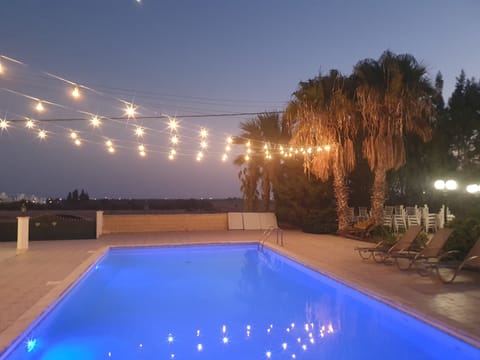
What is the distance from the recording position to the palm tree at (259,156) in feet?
66.0

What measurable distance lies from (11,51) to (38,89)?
104 cm

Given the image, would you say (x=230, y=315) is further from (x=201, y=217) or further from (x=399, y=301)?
(x=201, y=217)

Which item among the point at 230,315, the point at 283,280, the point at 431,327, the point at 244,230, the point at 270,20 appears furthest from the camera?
the point at 244,230

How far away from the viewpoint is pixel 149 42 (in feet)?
46.0

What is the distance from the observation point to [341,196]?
15844 mm

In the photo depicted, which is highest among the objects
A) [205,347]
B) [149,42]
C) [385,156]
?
[149,42]

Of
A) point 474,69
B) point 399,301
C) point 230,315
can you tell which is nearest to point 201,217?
point 230,315

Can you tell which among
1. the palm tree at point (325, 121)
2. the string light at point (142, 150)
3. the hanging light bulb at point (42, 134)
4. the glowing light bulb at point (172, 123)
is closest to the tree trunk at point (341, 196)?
the palm tree at point (325, 121)

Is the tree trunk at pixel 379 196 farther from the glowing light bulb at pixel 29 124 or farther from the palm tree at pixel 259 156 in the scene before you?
the glowing light bulb at pixel 29 124

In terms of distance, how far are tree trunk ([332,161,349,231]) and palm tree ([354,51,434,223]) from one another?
5.26 feet

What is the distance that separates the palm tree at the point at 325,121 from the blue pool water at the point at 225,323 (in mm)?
5806

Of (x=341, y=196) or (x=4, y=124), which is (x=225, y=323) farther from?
(x=341, y=196)

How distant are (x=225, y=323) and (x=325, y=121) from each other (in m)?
9.47

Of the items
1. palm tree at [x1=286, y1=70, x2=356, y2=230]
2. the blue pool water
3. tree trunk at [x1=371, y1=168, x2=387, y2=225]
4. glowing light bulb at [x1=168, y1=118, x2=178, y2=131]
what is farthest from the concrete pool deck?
glowing light bulb at [x1=168, y1=118, x2=178, y2=131]
